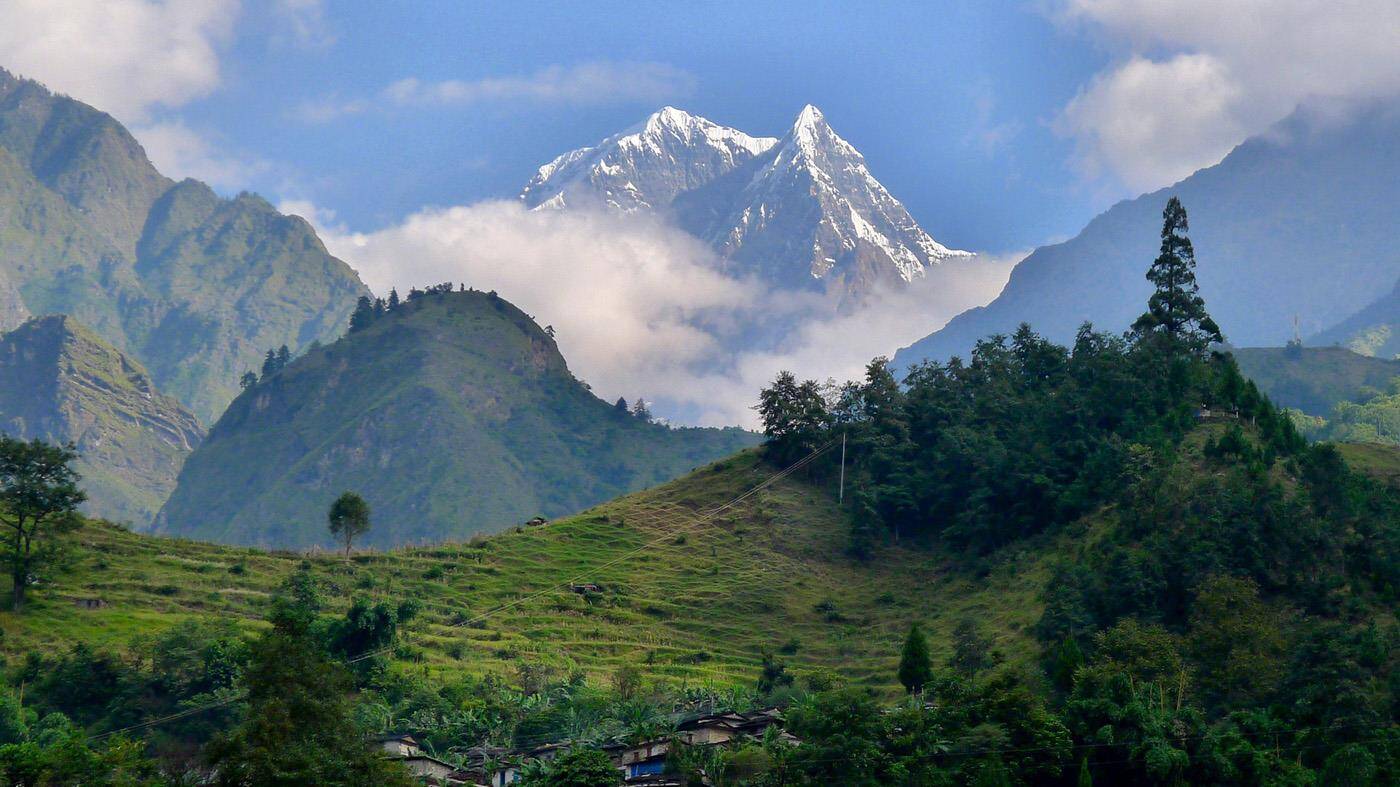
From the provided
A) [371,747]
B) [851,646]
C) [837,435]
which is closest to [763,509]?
[837,435]

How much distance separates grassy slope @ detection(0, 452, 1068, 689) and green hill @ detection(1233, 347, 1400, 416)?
85654mm

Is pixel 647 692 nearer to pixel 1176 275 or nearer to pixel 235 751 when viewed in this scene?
pixel 235 751

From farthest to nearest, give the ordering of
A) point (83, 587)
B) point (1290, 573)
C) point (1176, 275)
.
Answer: point (1176, 275) < point (83, 587) < point (1290, 573)

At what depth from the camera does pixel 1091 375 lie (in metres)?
107

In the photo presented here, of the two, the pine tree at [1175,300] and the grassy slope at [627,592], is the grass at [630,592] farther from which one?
the pine tree at [1175,300]

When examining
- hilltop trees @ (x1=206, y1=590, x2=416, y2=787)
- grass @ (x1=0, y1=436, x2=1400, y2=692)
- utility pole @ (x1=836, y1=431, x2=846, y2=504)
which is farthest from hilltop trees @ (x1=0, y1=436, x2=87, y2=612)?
utility pole @ (x1=836, y1=431, x2=846, y2=504)

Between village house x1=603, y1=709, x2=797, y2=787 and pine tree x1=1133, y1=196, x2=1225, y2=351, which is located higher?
pine tree x1=1133, y1=196, x2=1225, y2=351

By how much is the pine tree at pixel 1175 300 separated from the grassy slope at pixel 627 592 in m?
21.6

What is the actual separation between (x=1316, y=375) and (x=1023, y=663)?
123274 mm

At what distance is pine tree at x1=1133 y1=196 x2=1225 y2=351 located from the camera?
10675 centimetres

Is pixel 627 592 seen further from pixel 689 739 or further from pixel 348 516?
pixel 689 739

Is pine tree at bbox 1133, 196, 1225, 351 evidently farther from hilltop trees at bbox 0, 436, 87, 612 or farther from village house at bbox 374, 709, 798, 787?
hilltop trees at bbox 0, 436, 87, 612

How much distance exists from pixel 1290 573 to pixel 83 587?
68046 millimetres

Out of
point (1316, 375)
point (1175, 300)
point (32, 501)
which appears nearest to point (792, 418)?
point (1175, 300)
